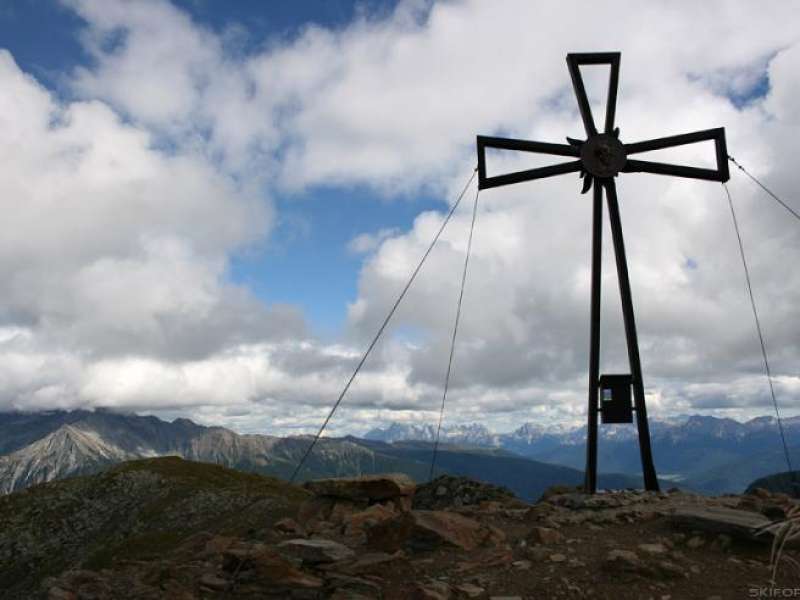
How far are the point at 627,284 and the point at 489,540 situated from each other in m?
11.4

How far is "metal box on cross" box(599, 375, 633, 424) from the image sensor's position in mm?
20469

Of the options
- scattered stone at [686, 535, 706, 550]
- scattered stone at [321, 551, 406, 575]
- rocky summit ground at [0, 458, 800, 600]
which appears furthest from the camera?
scattered stone at [686, 535, 706, 550]

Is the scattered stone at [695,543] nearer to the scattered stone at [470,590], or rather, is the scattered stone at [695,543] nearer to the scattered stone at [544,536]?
the scattered stone at [544,536]

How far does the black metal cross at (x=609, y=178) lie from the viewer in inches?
811

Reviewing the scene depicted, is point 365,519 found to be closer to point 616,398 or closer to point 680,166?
point 616,398

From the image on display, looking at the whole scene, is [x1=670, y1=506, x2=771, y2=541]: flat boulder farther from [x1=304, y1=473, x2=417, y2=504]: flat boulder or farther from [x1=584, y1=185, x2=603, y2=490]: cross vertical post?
[x1=304, y1=473, x2=417, y2=504]: flat boulder

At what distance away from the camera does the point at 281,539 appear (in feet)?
54.1

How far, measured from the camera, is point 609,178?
21188 millimetres

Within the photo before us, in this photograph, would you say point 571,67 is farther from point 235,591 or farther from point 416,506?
point 416,506

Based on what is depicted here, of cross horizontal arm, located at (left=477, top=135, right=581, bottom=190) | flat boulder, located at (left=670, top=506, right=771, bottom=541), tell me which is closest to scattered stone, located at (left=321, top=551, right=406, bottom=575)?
Result: flat boulder, located at (left=670, top=506, right=771, bottom=541)

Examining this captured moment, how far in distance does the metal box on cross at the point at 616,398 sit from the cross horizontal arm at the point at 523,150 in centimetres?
796

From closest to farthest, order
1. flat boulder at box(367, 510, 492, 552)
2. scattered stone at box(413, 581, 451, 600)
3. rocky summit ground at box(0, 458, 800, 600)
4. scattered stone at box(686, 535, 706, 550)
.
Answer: scattered stone at box(413, 581, 451, 600) → rocky summit ground at box(0, 458, 800, 600) → scattered stone at box(686, 535, 706, 550) → flat boulder at box(367, 510, 492, 552)

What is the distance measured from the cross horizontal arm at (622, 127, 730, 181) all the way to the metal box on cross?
312 inches

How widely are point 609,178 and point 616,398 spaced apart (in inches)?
326
